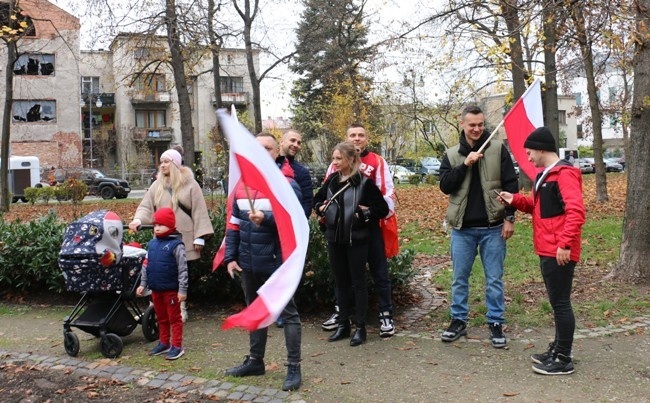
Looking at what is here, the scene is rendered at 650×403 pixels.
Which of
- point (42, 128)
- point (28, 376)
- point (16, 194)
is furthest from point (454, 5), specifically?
point (42, 128)

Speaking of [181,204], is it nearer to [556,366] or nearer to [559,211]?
[559,211]

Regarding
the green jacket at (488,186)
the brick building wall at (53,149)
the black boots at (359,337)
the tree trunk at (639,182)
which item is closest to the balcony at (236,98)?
the brick building wall at (53,149)

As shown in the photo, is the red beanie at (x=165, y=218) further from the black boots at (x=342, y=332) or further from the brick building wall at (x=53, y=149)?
the brick building wall at (x=53, y=149)

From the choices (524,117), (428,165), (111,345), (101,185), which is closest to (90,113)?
(101,185)

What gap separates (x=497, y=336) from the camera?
17.9 ft

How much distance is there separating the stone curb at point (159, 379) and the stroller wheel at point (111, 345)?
164 mm

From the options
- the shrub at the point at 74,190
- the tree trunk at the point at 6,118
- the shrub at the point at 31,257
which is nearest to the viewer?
the shrub at the point at 31,257

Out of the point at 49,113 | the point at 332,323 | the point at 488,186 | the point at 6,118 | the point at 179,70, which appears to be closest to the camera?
the point at 488,186

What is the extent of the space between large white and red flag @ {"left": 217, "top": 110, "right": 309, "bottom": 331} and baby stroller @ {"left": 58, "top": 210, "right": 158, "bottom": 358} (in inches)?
83.8

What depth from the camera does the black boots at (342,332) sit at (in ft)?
19.0

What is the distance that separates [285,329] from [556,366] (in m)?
2.13

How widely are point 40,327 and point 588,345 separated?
224 inches

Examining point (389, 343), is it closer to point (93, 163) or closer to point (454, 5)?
point (454, 5)

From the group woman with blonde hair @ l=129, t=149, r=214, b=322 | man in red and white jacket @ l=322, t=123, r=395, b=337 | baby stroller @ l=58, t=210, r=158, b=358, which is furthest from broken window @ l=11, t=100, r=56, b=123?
man in red and white jacket @ l=322, t=123, r=395, b=337
